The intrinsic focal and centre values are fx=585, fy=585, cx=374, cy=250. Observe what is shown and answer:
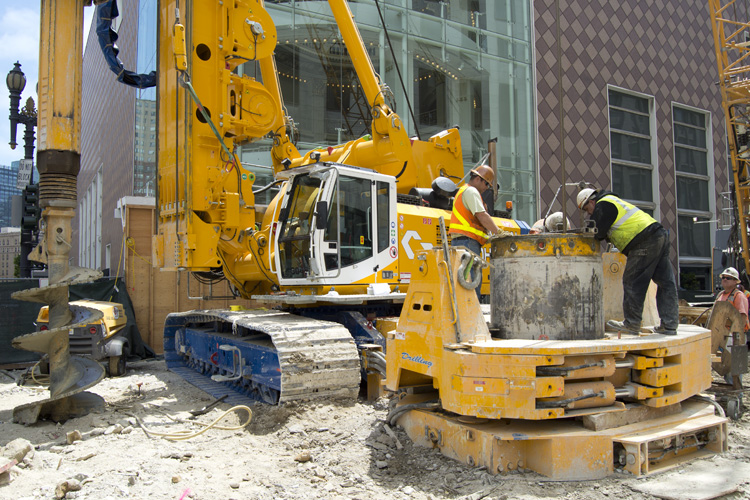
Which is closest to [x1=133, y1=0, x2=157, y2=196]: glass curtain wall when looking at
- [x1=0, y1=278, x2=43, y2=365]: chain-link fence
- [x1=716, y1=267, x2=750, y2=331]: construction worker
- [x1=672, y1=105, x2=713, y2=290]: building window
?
[x1=0, y1=278, x2=43, y2=365]: chain-link fence

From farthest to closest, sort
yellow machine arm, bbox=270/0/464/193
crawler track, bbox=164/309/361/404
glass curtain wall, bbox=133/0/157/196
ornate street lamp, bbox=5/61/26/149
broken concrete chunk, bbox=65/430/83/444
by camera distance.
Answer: glass curtain wall, bbox=133/0/157/196 < ornate street lamp, bbox=5/61/26/149 < yellow machine arm, bbox=270/0/464/193 < crawler track, bbox=164/309/361/404 < broken concrete chunk, bbox=65/430/83/444

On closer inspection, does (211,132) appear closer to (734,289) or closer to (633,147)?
(734,289)

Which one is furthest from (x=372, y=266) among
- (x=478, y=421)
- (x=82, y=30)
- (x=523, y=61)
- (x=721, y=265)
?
(x=721, y=265)

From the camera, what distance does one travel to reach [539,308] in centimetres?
448

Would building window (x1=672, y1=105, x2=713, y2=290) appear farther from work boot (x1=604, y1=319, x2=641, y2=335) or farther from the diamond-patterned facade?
work boot (x1=604, y1=319, x2=641, y2=335)

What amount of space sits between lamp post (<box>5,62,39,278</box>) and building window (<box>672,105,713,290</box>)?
20.3 m

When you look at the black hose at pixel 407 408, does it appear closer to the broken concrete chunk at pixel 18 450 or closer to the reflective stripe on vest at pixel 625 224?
the reflective stripe on vest at pixel 625 224

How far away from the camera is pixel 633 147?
19953 millimetres

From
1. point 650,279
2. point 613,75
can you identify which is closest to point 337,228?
point 650,279

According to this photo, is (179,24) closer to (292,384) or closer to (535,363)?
(292,384)

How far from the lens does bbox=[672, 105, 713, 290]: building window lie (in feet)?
70.5

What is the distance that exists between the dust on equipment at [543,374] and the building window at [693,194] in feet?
61.6

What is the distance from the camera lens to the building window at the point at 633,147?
63.7 ft

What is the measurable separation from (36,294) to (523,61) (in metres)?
14.8
